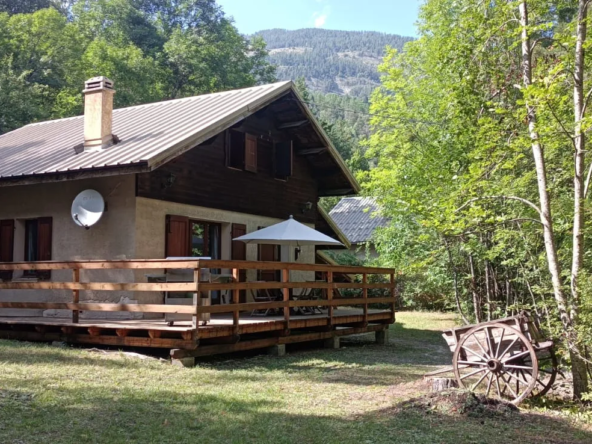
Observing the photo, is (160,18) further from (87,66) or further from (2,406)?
(2,406)

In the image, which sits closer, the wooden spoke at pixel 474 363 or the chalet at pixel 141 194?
the wooden spoke at pixel 474 363

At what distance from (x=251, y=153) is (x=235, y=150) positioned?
0.51 metres

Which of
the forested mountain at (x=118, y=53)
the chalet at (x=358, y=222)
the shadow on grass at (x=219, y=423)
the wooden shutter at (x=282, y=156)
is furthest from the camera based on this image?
the forested mountain at (x=118, y=53)

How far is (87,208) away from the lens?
11.4m

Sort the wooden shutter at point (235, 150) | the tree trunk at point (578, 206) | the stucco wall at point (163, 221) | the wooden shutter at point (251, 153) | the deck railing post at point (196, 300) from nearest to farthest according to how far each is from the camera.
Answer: the tree trunk at point (578, 206), the deck railing post at point (196, 300), the stucco wall at point (163, 221), the wooden shutter at point (235, 150), the wooden shutter at point (251, 153)

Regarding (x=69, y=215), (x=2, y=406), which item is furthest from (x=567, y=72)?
(x=69, y=215)

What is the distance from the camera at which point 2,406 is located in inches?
232

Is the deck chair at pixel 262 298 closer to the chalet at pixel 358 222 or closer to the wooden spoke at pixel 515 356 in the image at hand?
the wooden spoke at pixel 515 356

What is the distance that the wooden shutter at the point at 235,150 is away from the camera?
45.1 ft

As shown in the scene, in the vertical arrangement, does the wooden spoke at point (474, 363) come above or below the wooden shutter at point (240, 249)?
below

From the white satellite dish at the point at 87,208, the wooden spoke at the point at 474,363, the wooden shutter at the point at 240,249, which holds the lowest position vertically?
the wooden spoke at the point at 474,363

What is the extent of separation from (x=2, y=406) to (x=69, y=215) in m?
6.57

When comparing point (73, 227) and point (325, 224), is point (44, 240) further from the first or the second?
point (325, 224)

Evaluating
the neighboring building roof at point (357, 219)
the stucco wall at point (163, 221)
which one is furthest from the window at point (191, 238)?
the neighboring building roof at point (357, 219)
